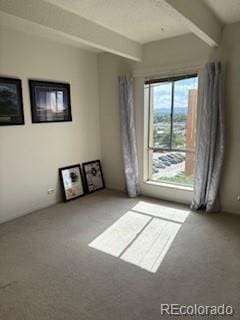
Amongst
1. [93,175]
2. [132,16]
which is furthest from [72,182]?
[132,16]

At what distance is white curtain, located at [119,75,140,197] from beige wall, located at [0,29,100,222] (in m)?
0.68

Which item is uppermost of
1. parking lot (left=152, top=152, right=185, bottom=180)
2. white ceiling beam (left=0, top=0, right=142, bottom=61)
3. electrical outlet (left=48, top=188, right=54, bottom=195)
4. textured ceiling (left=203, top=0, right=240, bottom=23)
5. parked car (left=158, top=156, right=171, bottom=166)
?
textured ceiling (left=203, top=0, right=240, bottom=23)

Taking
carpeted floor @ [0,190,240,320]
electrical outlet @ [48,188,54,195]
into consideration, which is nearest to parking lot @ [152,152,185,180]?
carpeted floor @ [0,190,240,320]

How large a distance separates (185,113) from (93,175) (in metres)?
1.97

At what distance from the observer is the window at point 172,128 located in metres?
3.72

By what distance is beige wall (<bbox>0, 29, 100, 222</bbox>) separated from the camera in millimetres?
3270

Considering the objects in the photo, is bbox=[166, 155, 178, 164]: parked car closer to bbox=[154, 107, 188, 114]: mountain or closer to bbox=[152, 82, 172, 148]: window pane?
bbox=[152, 82, 172, 148]: window pane

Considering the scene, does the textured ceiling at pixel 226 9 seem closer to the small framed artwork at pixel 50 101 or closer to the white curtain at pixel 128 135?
the white curtain at pixel 128 135

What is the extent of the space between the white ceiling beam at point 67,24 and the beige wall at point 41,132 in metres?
0.97

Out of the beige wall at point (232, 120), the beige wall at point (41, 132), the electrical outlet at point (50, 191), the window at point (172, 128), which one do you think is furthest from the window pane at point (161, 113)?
the electrical outlet at point (50, 191)

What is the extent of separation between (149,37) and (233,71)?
4.16 feet

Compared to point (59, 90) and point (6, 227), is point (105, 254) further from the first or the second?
point (59, 90)

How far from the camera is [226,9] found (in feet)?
8.78

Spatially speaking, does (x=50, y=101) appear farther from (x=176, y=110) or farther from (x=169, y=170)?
(x=169, y=170)
